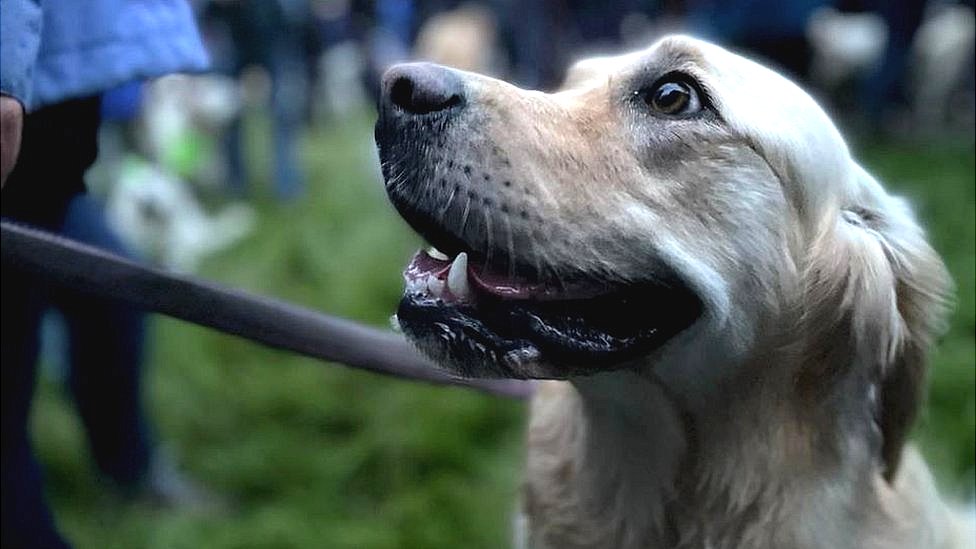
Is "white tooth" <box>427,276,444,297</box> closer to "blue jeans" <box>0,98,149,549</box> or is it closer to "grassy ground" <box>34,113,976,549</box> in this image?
"blue jeans" <box>0,98,149,549</box>

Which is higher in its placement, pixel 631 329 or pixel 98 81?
pixel 98 81

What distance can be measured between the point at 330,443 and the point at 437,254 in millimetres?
1686

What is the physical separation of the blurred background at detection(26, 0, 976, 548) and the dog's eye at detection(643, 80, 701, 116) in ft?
4.46

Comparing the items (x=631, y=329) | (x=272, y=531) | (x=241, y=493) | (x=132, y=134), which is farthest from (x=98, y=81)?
(x=132, y=134)

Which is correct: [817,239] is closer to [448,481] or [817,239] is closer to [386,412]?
[448,481]

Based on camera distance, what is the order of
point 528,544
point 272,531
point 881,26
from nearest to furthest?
point 528,544 → point 272,531 → point 881,26

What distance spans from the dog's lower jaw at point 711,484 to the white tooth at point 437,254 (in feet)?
0.84

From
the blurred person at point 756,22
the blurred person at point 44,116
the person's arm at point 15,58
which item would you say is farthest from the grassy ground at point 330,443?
the blurred person at point 756,22

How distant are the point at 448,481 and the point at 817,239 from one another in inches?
61.3

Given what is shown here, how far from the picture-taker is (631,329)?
4.77 feet

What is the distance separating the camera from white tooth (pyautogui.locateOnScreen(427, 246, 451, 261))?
1504 mm

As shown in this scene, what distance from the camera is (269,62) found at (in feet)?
19.2

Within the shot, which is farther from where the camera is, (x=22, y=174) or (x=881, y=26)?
(x=881, y=26)

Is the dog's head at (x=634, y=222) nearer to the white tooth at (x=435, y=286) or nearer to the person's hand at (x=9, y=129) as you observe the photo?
the white tooth at (x=435, y=286)
